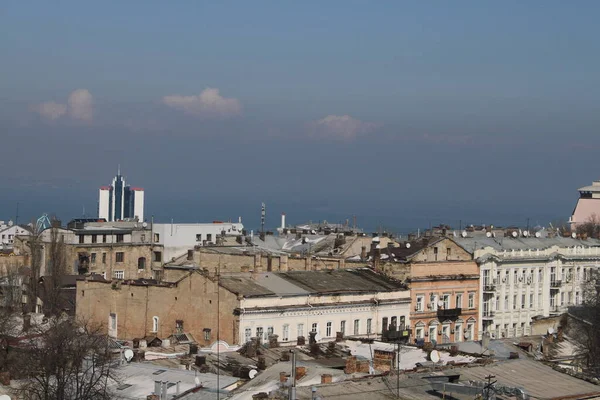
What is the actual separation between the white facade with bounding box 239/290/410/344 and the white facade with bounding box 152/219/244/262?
36767mm

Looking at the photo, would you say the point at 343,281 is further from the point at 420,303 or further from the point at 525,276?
the point at 525,276

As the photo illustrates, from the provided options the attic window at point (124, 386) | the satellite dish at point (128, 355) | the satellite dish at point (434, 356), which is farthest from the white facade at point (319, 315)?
the attic window at point (124, 386)

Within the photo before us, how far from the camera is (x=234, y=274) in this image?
7381cm

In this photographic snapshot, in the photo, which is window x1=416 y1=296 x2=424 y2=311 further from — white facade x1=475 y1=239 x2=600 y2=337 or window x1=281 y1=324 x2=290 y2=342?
window x1=281 y1=324 x2=290 y2=342

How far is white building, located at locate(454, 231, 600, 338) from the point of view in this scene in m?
92.0

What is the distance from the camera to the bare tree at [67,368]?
153 ft

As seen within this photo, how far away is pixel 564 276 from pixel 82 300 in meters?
38.3

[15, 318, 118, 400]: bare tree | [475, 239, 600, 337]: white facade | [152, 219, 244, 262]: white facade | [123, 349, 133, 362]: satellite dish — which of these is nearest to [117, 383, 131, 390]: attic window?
[15, 318, 118, 400]: bare tree

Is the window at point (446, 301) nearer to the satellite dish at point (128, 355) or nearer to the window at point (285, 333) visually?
the window at point (285, 333)

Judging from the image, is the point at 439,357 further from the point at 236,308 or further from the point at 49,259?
the point at 49,259

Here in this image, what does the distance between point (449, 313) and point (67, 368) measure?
Answer: 40040mm

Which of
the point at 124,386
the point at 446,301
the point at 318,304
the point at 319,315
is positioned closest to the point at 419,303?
the point at 446,301

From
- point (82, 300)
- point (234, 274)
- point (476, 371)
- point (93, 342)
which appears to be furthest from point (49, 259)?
point (476, 371)

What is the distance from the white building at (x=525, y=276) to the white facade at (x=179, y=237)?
26680 mm
